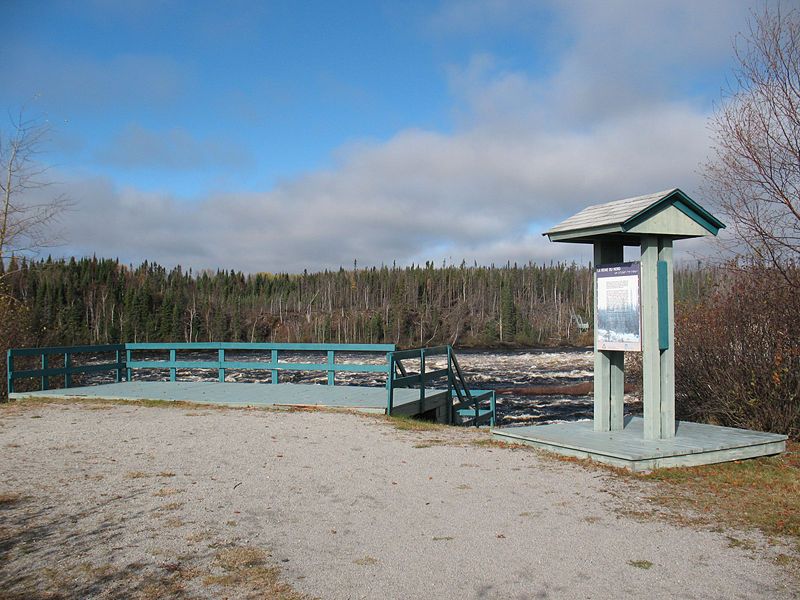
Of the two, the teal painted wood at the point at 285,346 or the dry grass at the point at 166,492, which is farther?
the teal painted wood at the point at 285,346

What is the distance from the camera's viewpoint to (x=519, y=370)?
39.7 m

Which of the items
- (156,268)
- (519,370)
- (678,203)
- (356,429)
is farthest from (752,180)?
(156,268)

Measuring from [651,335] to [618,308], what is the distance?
545mm

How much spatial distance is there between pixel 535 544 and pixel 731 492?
260 cm

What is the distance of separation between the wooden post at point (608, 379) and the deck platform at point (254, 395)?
177 inches

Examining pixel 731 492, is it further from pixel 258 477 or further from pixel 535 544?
pixel 258 477

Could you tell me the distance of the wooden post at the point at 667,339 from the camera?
801 cm

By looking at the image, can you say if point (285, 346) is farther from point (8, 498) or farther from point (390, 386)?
point (8, 498)

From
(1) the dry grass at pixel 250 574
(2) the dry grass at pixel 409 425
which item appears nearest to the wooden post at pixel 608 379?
(2) the dry grass at pixel 409 425

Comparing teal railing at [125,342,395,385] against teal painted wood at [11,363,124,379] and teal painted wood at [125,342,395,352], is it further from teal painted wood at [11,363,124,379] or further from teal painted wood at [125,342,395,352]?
Answer: teal painted wood at [11,363,124,379]

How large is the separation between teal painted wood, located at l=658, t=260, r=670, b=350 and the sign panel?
9.5 inches

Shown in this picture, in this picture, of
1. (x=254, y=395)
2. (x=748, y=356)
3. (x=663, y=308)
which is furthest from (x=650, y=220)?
(x=254, y=395)

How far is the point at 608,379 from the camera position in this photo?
8.75m

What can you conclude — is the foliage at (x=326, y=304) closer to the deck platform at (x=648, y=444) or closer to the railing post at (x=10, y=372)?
the railing post at (x=10, y=372)
